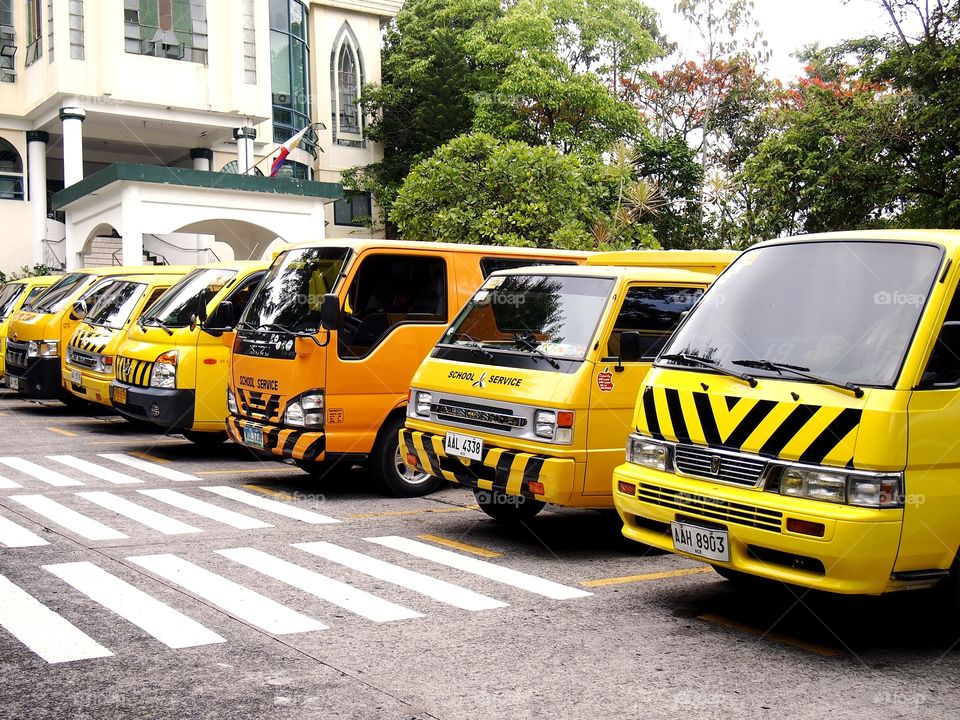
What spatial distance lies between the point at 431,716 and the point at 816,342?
113 inches

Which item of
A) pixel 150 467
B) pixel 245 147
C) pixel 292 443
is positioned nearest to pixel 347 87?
pixel 245 147

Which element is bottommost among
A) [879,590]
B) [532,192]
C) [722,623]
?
[722,623]

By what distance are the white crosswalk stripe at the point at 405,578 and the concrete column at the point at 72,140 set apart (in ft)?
77.8

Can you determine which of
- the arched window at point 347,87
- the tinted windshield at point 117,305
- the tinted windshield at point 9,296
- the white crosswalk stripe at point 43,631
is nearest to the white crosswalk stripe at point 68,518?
the white crosswalk stripe at point 43,631

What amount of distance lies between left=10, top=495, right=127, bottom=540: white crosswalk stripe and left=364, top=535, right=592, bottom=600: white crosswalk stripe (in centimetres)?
193

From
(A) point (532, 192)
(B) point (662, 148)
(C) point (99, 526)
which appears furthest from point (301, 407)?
(B) point (662, 148)

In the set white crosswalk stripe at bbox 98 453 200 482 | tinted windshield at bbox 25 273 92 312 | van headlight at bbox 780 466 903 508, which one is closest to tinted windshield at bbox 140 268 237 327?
white crosswalk stripe at bbox 98 453 200 482

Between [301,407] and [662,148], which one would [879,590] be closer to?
[301,407]

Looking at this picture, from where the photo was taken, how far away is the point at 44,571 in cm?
693

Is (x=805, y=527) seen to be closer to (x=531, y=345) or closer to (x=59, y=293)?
(x=531, y=345)

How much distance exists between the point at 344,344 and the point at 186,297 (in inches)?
161

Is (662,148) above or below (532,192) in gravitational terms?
above

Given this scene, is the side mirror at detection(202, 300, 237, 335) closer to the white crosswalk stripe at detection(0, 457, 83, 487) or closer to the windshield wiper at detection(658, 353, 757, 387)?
the white crosswalk stripe at detection(0, 457, 83, 487)

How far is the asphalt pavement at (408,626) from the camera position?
16.0 feet
